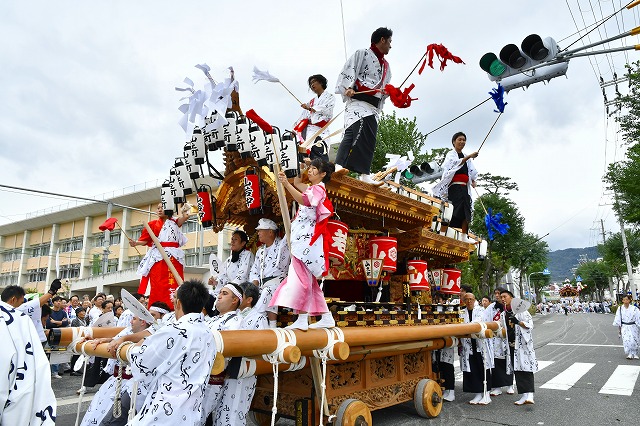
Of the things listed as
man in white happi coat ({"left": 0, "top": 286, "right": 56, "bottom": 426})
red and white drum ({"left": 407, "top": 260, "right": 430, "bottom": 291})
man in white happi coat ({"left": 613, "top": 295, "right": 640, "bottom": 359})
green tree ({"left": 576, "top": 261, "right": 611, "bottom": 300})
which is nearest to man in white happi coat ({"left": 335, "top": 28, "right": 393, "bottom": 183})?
red and white drum ({"left": 407, "top": 260, "right": 430, "bottom": 291})

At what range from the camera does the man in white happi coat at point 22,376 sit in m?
1.57

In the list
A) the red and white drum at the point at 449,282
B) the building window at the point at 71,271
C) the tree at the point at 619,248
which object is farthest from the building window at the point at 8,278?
the tree at the point at 619,248

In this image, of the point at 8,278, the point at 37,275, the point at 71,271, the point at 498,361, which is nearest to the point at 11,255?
the point at 8,278

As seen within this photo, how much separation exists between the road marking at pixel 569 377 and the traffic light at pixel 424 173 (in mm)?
4871

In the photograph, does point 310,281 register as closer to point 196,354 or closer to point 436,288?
point 196,354

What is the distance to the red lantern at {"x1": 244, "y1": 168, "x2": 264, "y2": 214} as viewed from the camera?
5113mm

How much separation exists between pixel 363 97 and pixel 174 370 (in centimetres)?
419

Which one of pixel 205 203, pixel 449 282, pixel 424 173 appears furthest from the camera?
pixel 424 173

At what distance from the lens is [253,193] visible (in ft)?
16.8

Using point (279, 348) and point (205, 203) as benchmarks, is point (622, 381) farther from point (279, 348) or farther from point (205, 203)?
point (205, 203)

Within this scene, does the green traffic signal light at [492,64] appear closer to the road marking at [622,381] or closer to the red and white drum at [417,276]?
the red and white drum at [417,276]

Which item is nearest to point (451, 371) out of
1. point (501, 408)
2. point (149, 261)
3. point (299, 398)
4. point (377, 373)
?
point (501, 408)

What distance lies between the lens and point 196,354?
3.16 metres

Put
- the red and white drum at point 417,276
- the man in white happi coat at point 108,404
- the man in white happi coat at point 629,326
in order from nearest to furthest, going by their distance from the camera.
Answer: the man in white happi coat at point 108,404, the red and white drum at point 417,276, the man in white happi coat at point 629,326
